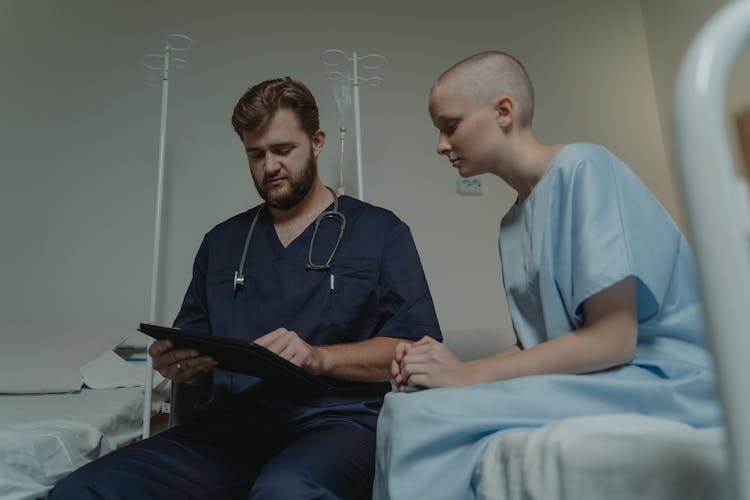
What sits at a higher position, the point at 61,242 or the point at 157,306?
the point at 61,242

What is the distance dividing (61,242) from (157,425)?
770 mm

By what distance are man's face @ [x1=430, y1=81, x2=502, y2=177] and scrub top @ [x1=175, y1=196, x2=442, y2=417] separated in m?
0.35

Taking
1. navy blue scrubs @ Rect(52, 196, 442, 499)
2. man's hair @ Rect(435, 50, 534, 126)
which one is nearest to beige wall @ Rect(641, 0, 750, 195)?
man's hair @ Rect(435, 50, 534, 126)

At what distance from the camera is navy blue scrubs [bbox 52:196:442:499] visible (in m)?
0.97

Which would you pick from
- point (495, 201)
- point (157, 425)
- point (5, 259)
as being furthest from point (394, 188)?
point (5, 259)

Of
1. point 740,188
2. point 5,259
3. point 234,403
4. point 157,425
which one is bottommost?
point 157,425

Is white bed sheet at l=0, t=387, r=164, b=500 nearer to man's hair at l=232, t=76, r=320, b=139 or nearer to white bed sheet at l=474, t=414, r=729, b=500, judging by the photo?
man's hair at l=232, t=76, r=320, b=139

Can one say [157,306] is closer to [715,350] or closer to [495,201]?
[495,201]

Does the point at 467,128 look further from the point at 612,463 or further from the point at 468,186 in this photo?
the point at 468,186

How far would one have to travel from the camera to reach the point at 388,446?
0.71 meters

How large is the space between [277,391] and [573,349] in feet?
2.15

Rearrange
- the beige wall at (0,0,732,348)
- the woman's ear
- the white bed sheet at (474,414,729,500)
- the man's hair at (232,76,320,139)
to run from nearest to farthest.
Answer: the white bed sheet at (474,414,729,500)
the woman's ear
the man's hair at (232,76,320,139)
the beige wall at (0,0,732,348)

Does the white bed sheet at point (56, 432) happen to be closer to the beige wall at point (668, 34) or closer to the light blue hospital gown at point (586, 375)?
the light blue hospital gown at point (586, 375)

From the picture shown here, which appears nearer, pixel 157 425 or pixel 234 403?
pixel 234 403
